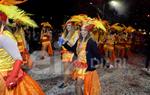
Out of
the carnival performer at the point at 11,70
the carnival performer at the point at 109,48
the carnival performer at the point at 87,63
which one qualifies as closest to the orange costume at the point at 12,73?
the carnival performer at the point at 11,70

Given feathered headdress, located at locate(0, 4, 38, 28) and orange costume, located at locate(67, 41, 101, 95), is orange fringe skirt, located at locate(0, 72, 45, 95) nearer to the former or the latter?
feathered headdress, located at locate(0, 4, 38, 28)

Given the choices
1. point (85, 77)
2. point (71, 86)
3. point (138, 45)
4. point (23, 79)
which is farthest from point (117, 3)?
point (23, 79)

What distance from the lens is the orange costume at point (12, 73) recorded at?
4711 millimetres

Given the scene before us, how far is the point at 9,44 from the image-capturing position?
4.67 meters

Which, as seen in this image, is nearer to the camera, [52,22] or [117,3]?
[52,22]

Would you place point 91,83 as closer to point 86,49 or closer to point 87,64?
point 87,64

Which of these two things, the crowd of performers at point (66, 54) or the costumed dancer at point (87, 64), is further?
the costumed dancer at point (87, 64)

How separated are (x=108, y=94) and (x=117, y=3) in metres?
28.6

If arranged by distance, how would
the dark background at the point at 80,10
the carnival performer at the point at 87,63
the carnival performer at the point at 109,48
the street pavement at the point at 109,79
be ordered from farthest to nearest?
1. the dark background at the point at 80,10
2. the carnival performer at the point at 109,48
3. the street pavement at the point at 109,79
4. the carnival performer at the point at 87,63

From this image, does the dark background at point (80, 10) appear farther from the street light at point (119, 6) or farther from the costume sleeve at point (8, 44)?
the costume sleeve at point (8, 44)

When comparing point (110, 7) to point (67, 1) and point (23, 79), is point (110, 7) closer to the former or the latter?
point (67, 1)

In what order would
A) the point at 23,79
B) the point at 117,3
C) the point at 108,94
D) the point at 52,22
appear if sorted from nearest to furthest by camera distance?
1. the point at 23,79
2. the point at 108,94
3. the point at 52,22
4. the point at 117,3

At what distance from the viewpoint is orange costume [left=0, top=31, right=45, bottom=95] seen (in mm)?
4711

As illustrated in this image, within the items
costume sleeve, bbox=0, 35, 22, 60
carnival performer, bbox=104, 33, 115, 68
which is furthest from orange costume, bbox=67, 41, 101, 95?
carnival performer, bbox=104, 33, 115, 68
